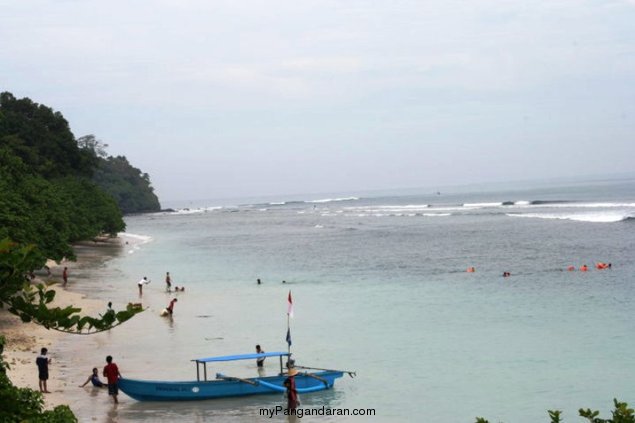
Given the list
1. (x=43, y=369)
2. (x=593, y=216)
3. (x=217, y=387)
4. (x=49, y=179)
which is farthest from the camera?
(x=593, y=216)

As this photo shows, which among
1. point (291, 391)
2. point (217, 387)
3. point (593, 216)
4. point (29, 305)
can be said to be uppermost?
point (29, 305)

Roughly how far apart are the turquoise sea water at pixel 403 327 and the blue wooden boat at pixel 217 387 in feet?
0.80

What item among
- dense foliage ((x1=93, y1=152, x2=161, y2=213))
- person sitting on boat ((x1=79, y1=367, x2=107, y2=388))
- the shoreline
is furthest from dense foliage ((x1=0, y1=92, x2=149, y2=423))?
dense foliage ((x1=93, y1=152, x2=161, y2=213))

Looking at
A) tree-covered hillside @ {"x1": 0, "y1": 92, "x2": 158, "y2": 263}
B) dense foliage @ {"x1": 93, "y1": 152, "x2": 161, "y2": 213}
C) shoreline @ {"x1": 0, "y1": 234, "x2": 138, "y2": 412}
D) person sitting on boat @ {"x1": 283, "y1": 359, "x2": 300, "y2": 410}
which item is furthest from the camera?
dense foliage @ {"x1": 93, "y1": 152, "x2": 161, "y2": 213}

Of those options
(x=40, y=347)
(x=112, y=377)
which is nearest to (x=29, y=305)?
(x=112, y=377)

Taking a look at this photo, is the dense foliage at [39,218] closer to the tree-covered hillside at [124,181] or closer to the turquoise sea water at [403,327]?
the turquoise sea water at [403,327]

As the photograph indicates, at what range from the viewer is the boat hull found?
18781 mm

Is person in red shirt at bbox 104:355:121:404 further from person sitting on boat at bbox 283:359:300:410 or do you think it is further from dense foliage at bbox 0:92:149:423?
person sitting on boat at bbox 283:359:300:410

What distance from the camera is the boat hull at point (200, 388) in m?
18.8

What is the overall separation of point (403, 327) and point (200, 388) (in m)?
11.0

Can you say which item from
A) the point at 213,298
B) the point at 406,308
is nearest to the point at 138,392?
the point at 406,308

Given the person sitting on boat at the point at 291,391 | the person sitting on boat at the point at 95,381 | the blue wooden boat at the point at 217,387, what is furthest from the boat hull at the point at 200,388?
the person sitting on boat at the point at 291,391

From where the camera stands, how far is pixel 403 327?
2839 centimetres

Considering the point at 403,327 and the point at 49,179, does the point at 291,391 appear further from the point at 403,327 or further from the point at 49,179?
the point at 49,179
